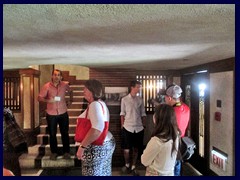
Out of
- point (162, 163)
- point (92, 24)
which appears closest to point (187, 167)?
point (162, 163)

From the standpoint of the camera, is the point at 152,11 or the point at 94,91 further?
the point at 94,91

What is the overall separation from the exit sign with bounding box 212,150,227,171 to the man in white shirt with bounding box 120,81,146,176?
0.91m

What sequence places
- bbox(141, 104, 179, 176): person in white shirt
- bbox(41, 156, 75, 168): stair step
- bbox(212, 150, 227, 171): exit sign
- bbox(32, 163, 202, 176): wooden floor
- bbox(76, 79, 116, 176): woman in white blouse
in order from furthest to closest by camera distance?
bbox(41, 156, 75, 168): stair step < bbox(32, 163, 202, 176): wooden floor < bbox(212, 150, 227, 171): exit sign < bbox(76, 79, 116, 176): woman in white blouse < bbox(141, 104, 179, 176): person in white shirt

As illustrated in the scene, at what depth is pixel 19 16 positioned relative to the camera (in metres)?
1.23

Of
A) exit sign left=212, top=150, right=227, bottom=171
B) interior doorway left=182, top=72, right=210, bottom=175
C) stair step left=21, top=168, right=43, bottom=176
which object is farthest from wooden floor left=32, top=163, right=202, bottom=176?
exit sign left=212, top=150, right=227, bottom=171

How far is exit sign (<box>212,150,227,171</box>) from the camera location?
9.75 feet

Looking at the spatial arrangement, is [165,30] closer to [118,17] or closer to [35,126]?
[118,17]

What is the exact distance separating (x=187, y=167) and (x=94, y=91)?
9.37 ft

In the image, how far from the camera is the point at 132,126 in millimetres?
3572

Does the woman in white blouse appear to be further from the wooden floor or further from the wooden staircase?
the wooden staircase

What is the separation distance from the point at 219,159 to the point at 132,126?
3.55 feet

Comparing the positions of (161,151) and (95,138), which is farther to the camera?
(95,138)

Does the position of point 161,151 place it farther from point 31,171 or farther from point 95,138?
point 31,171

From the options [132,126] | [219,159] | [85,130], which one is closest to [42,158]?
[132,126]
